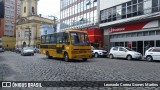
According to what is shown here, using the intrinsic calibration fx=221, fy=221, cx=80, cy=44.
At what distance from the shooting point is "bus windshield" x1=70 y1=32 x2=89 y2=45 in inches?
818

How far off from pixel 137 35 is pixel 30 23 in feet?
199

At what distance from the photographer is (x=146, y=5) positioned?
1148 inches

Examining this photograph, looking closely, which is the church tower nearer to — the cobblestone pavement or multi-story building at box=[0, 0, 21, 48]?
multi-story building at box=[0, 0, 21, 48]

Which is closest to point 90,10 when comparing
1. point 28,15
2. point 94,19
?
point 94,19

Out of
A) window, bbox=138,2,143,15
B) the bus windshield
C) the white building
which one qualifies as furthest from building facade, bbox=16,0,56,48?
the bus windshield

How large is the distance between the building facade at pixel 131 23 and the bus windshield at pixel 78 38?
10.5 m

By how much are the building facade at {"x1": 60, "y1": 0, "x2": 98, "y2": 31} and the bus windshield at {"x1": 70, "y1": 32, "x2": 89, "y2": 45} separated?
65.8 ft

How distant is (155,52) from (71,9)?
33.6m

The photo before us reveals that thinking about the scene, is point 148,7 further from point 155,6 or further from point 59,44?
point 59,44

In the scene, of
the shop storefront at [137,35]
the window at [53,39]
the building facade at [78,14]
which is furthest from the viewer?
the building facade at [78,14]

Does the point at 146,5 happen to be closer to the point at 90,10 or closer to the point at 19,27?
the point at 90,10

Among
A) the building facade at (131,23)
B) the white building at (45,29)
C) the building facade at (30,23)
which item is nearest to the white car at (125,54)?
the building facade at (131,23)

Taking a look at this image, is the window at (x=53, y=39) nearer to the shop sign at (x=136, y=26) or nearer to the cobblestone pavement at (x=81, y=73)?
the cobblestone pavement at (x=81, y=73)

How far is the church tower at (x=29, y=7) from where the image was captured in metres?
84.1
